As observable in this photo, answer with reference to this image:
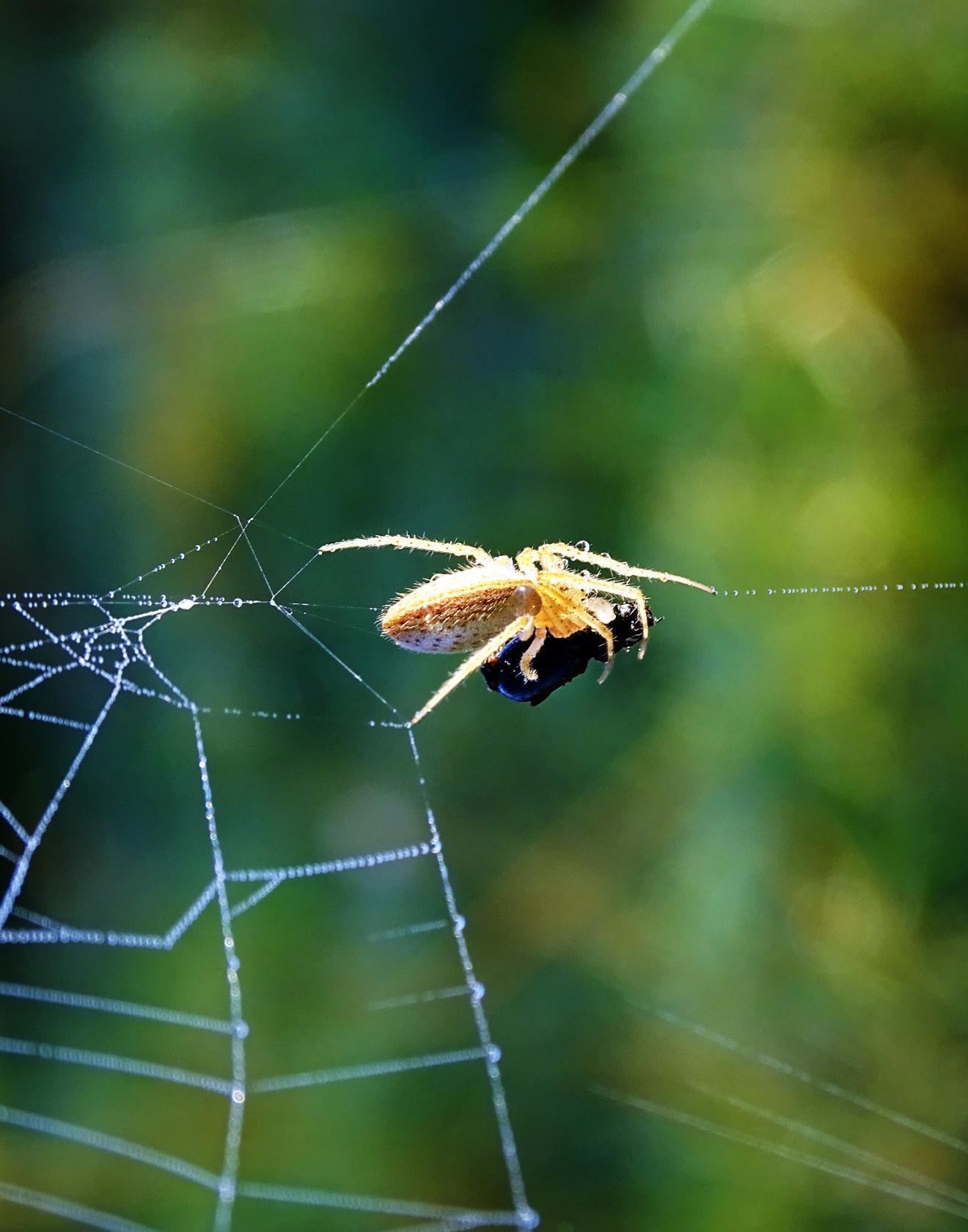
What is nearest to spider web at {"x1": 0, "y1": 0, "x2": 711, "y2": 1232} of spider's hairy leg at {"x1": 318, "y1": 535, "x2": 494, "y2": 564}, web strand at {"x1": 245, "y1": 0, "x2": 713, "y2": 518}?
web strand at {"x1": 245, "y1": 0, "x2": 713, "y2": 518}

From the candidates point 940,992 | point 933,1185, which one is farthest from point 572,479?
point 933,1185

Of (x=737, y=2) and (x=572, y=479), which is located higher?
(x=737, y=2)

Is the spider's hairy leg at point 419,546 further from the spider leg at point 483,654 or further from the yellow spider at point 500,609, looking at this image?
the spider leg at point 483,654

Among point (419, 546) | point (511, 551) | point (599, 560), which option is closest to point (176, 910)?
point (511, 551)

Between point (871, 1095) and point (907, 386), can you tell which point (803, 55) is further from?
point (871, 1095)

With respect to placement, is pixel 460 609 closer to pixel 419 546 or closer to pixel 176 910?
pixel 419 546

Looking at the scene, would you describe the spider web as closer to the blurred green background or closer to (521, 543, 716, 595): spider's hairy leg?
the blurred green background
